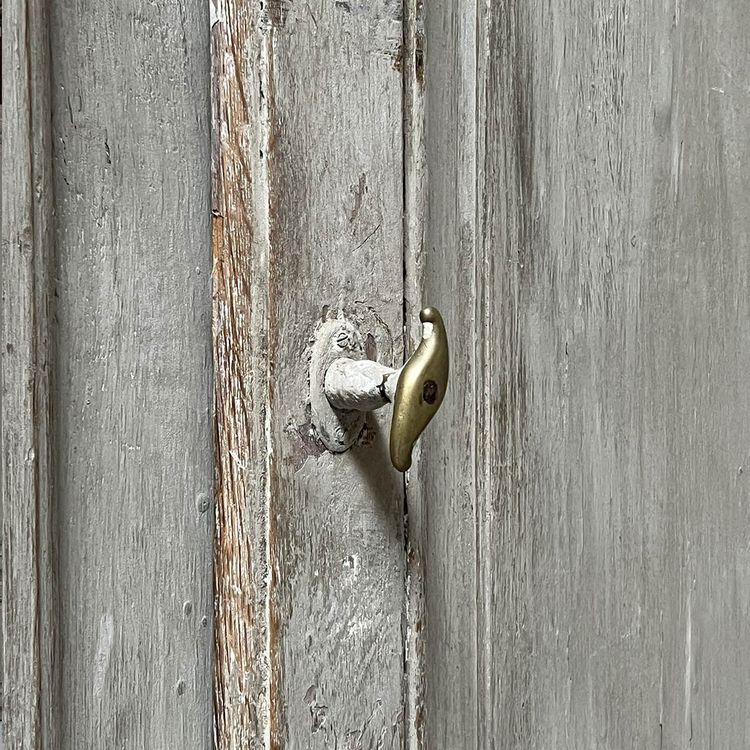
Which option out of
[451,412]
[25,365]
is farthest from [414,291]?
[25,365]

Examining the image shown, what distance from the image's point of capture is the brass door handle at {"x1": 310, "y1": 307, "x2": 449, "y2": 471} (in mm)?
378

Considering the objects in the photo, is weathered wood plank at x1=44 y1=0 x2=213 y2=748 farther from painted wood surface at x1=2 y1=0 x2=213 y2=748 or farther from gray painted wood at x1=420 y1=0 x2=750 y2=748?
gray painted wood at x1=420 y1=0 x2=750 y2=748

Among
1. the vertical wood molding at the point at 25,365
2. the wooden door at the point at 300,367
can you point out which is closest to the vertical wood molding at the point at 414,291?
the wooden door at the point at 300,367

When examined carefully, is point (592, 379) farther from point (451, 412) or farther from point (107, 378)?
point (107, 378)

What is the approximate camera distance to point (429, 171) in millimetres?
453

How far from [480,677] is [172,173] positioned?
289 millimetres

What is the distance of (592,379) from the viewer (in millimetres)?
515

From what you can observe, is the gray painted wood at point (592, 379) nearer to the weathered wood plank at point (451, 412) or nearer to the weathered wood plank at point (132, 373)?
the weathered wood plank at point (451, 412)

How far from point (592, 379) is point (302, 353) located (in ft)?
0.59

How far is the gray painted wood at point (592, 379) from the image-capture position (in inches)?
18.3

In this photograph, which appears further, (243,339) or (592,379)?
(592,379)

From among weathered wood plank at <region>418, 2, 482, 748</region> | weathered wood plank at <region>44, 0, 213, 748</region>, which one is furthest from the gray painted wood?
weathered wood plank at <region>44, 0, 213, 748</region>

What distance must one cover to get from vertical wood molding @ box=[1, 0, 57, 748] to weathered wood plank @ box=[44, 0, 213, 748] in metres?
0.01

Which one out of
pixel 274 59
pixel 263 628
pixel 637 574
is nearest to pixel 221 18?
pixel 274 59
